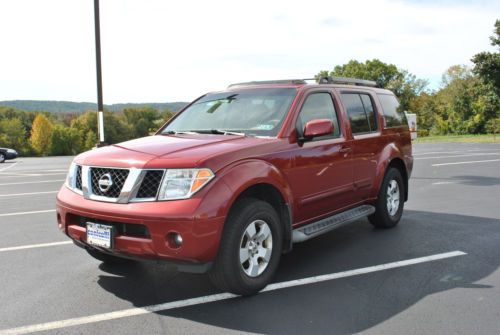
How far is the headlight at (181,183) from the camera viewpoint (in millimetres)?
3570

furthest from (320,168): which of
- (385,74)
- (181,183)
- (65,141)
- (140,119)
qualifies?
(140,119)

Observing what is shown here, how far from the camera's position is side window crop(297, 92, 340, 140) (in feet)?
15.8

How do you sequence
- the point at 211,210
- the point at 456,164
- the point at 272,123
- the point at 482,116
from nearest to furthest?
the point at 211,210 < the point at 272,123 < the point at 456,164 < the point at 482,116

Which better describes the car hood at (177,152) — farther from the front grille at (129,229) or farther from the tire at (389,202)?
the tire at (389,202)

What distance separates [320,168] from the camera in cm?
484

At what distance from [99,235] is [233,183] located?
3.78 ft

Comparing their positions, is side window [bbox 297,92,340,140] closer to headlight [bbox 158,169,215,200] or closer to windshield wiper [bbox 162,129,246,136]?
windshield wiper [bbox 162,129,246,136]

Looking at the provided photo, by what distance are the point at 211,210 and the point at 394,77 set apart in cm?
8038

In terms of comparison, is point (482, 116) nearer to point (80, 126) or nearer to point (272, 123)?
point (272, 123)

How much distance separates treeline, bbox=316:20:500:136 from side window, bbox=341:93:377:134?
870 inches

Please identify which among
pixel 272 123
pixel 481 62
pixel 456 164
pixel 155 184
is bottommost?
pixel 456 164

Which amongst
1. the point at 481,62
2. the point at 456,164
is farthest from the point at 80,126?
the point at 456,164

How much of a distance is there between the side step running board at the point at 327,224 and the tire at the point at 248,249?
1.01ft

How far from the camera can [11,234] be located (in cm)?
644
